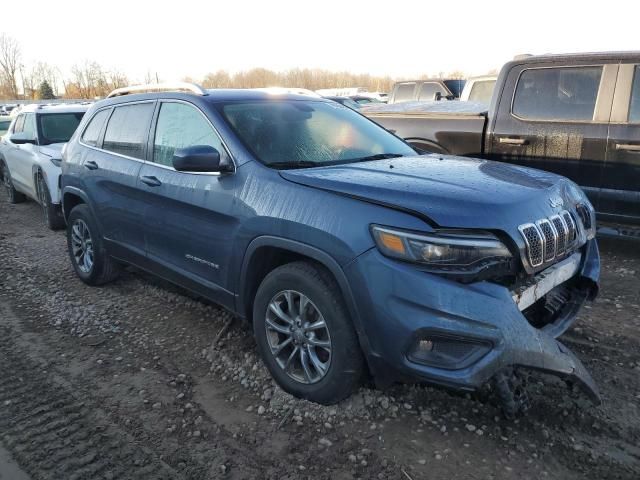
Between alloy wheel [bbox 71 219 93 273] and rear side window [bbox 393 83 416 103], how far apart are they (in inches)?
454

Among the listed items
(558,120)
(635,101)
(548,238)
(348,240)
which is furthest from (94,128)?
(635,101)

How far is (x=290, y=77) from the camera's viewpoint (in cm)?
7769

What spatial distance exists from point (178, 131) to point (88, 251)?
1.97m

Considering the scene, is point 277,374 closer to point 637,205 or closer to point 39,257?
point 637,205

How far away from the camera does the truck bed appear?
609cm

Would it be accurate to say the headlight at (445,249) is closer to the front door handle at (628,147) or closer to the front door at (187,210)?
the front door at (187,210)

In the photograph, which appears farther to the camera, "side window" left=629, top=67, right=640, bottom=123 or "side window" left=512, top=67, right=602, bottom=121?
"side window" left=512, top=67, right=602, bottom=121

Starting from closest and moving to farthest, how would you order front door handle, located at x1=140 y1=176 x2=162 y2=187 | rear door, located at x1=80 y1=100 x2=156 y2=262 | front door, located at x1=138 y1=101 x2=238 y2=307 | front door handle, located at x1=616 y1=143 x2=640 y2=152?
front door, located at x1=138 y1=101 x2=238 y2=307
front door handle, located at x1=140 y1=176 x2=162 y2=187
rear door, located at x1=80 y1=100 x2=156 y2=262
front door handle, located at x1=616 y1=143 x2=640 y2=152

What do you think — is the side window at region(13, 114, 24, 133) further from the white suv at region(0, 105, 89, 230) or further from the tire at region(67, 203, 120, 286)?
the tire at region(67, 203, 120, 286)

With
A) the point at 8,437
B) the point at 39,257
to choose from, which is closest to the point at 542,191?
the point at 8,437

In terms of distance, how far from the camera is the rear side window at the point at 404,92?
15.2 meters

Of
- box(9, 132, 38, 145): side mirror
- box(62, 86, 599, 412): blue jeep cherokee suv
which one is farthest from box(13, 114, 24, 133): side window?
box(62, 86, 599, 412): blue jeep cherokee suv

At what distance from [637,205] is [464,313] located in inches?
141

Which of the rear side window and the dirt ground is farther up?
the rear side window
